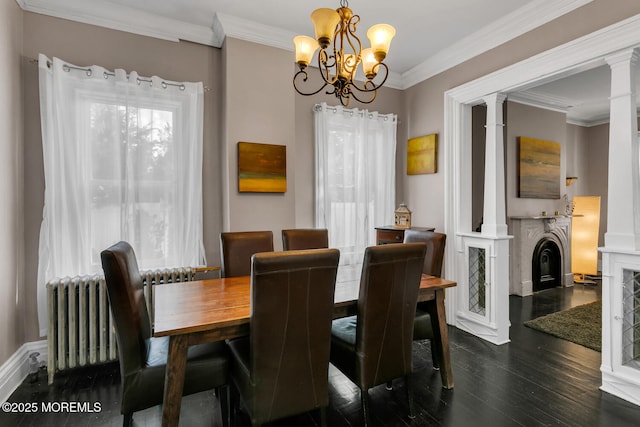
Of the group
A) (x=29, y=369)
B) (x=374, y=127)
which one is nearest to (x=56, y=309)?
(x=29, y=369)

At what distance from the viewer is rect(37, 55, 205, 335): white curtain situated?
7.98 feet

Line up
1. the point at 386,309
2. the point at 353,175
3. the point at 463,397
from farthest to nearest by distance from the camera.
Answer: the point at 353,175 → the point at 463,397 → the point at 386,309

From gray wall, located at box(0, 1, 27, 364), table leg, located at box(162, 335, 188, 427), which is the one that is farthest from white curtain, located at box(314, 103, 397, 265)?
gray wall, located at box(0, 1, 27, 364)

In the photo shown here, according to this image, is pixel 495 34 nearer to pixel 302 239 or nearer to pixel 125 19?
pixel 302 239

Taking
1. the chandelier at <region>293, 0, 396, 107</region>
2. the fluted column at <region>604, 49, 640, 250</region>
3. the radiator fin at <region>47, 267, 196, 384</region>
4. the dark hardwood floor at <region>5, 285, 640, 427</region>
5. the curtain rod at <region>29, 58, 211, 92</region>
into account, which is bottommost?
the dark hardwood floor at <region>5, 285, 640, 427</region>

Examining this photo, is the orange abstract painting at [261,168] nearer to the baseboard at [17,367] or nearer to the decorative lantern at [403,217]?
the decorative lantern at [403,217]

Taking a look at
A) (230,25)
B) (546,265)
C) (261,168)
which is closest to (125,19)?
(230,25)

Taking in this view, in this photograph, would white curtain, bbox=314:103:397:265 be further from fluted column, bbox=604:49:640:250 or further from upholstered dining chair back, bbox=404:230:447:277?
fluted column, bbox=604:49:640:250

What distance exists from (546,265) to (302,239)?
4.13m

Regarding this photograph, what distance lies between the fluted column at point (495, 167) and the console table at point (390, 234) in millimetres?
636

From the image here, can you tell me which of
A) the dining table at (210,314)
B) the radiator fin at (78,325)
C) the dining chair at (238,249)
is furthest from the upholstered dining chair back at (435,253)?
the radiator fin at (78,325)

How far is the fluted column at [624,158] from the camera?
6.95ft

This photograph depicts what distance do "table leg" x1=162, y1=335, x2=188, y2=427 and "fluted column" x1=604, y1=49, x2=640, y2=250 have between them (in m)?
2.75

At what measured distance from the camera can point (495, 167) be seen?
3.03 metres
